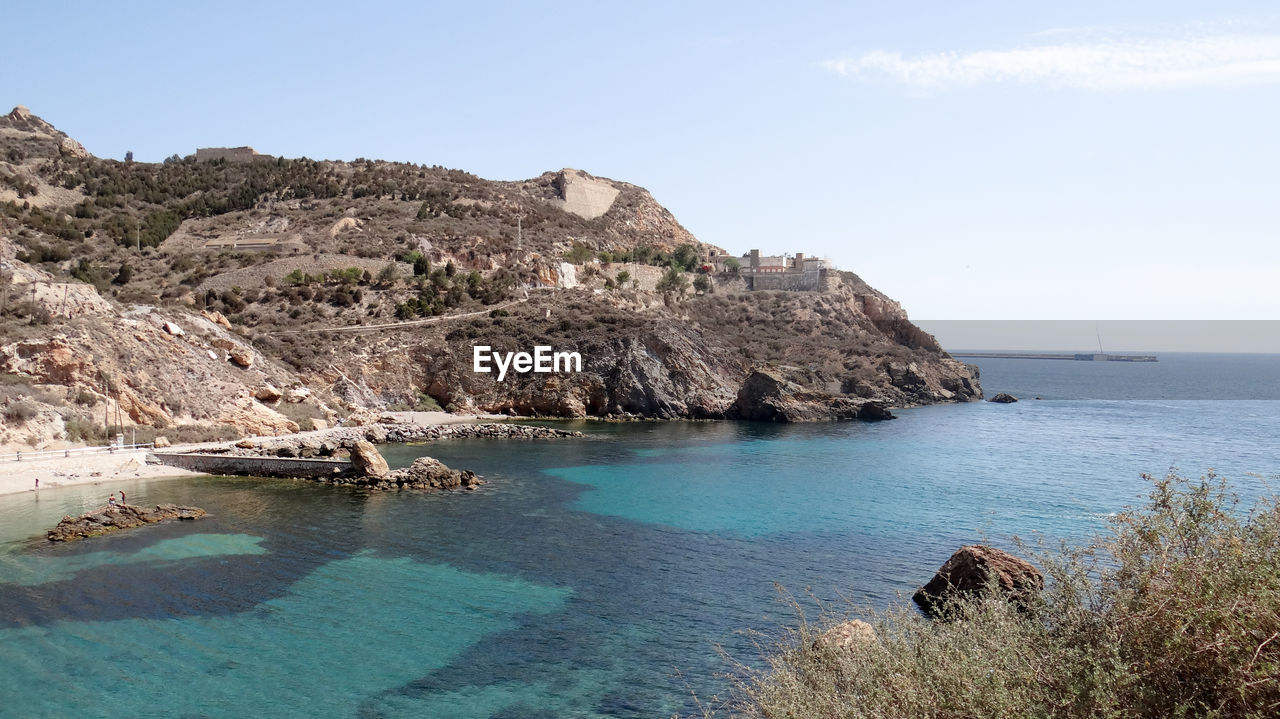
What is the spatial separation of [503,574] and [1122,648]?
616 inches

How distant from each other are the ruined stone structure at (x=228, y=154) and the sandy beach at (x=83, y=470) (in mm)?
67548

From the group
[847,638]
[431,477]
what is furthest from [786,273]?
[847,638]

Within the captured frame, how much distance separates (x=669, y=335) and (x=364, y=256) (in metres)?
26.9

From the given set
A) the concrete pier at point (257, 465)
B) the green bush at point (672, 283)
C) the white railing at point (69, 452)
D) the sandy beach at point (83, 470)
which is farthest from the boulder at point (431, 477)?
the green bush at point (672, 283)

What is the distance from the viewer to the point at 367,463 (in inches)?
1264

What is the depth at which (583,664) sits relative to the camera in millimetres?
14352

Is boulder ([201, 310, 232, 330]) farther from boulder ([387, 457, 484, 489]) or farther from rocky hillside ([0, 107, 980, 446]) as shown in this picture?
boulder ([387, 457, 484, 489])

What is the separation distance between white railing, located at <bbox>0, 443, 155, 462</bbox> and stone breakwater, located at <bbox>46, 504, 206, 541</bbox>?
6348 millimetres

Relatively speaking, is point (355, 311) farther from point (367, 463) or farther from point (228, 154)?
point (228, 154)

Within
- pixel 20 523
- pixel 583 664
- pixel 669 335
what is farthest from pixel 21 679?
pixel 669 335

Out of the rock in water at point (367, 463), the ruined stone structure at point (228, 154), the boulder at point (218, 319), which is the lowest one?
the rock in water at point (367, 463)

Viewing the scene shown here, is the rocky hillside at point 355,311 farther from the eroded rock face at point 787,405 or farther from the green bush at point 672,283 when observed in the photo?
the green bush at point 672,283
